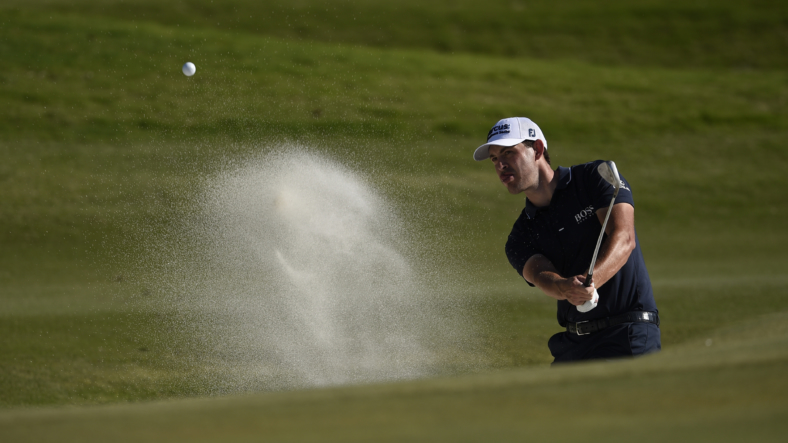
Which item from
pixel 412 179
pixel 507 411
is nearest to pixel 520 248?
pixel 507 411

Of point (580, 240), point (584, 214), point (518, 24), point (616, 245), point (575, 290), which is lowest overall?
point (575, 290)

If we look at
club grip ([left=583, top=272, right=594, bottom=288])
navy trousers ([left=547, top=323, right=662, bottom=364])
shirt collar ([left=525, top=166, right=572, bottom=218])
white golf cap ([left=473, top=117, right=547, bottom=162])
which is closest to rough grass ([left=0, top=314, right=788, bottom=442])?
club grip ([left=583, top=272, right=594, bottom=288])

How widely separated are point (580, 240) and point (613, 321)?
47cm

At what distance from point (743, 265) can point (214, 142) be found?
870 cm

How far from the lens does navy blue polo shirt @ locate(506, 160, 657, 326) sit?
400cm

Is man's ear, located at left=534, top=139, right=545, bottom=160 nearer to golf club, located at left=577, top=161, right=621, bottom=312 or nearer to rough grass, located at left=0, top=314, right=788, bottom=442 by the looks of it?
golf club, located at left=577, top=161, right=621, bottom=312

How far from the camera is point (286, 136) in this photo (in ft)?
45.8

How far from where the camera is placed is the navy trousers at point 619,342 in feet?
12.8

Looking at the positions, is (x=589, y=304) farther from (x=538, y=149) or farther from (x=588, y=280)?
(x=538, y=149)

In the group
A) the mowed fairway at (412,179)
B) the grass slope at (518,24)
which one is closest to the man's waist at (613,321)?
the mowed fairway at (412,179)

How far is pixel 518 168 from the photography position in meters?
4.30

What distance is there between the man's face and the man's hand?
0.68 m

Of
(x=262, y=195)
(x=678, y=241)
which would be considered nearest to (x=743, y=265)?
(x=678, y=241)

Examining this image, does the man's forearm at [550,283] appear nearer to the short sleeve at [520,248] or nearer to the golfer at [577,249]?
the golfer at [577,249]
